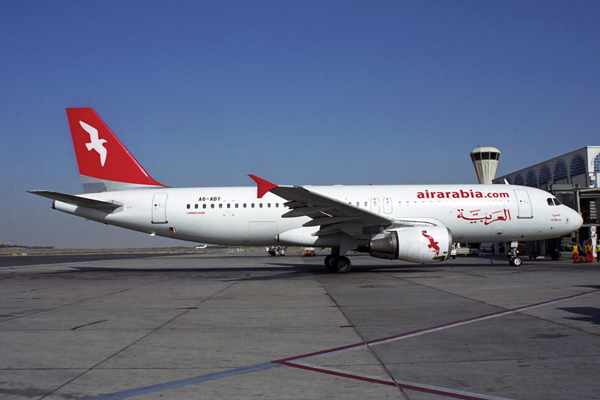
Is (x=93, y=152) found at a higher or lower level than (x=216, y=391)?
higher

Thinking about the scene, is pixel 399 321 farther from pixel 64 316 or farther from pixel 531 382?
Answer: pixel 64 316

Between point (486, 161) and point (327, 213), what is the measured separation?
55437 millimetres

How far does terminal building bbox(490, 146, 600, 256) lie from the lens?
3319cm

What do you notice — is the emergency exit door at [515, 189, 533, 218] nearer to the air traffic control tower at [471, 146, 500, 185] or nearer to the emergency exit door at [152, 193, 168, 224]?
the emergency exit door at [152, 193, 168, 224]

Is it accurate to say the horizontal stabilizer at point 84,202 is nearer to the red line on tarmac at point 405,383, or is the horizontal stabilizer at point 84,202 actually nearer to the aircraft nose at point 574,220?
the red line on tarmac at point 405,383

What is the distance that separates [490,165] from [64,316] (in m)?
66.5

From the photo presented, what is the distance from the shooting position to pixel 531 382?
14.1 ft

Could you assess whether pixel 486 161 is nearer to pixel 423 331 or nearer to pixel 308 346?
pixel 423 331

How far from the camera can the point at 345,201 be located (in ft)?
66.2

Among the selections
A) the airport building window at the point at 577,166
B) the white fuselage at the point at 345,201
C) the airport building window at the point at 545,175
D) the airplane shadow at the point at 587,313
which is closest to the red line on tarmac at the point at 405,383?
the airplane shadow at the point at 587,313

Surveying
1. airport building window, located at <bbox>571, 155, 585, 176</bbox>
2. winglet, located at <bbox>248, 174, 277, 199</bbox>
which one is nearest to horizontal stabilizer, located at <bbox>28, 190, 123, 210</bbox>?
winglet, located at <bbox>248, 174, 277, 199</bbox>

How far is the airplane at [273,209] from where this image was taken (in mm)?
19594

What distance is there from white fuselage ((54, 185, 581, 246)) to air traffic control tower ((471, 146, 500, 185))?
4842 centimetres

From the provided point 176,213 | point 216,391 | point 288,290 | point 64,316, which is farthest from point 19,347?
point 176,213
